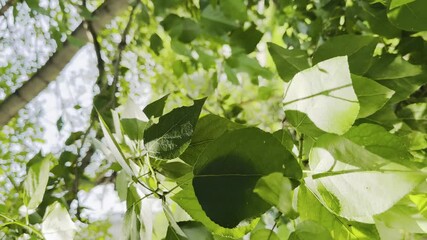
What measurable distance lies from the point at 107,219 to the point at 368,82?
79 centimetres

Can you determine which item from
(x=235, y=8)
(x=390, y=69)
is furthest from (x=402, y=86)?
(x=235, y=8)

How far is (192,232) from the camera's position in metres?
0.18

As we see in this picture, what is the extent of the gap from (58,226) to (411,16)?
0.67 feet

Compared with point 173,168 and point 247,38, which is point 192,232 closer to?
point 173,168

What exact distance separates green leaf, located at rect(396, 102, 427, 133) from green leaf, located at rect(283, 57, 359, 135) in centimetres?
17

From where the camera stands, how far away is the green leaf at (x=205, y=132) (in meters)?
0.19

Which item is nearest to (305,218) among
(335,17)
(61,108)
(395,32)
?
(395,32)

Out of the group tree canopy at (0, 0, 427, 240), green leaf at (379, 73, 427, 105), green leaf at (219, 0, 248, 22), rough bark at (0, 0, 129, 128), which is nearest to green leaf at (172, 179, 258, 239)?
tree canopy at (0, 0, 427, 240)

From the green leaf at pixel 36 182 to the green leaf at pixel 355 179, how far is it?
0.14 metres

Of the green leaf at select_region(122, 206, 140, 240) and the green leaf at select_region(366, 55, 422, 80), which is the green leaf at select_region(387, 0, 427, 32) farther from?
the green leaf at select_region(122, 206, 140, 240)

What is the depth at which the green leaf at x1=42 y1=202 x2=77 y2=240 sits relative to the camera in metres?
0.23

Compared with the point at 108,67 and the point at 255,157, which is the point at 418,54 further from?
the point at 108,67

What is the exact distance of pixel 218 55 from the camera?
70 cm

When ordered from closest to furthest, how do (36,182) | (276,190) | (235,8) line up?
(276,190) < (36,182) < (235,8)
